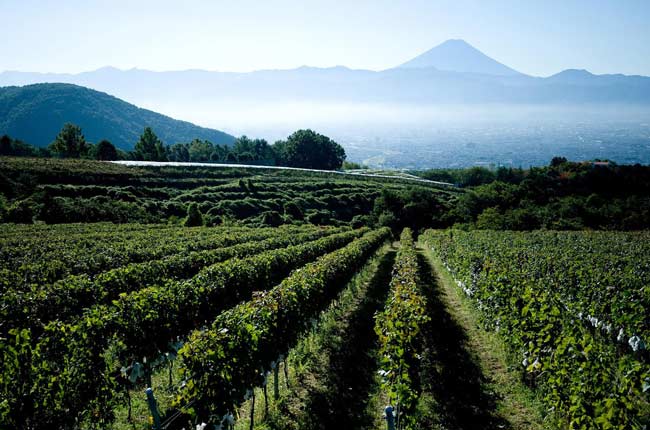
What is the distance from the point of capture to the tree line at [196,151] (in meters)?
94.9

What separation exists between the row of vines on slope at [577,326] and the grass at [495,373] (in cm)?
49

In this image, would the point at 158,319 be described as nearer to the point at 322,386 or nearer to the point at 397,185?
the point at 322,386

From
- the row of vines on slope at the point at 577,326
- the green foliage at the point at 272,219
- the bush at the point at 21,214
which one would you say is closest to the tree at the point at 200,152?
the green foliage at the point at 272,219

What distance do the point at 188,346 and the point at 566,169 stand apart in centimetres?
11525

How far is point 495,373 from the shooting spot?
37.8 ft

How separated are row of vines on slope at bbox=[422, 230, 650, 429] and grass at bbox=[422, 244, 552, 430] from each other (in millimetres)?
485

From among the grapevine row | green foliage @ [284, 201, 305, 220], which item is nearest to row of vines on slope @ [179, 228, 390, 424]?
the grapevine row

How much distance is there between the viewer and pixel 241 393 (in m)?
7.75

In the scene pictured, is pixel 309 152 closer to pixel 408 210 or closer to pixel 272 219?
pixel 408 210

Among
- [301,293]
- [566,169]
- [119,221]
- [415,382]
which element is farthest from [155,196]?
[566,169]

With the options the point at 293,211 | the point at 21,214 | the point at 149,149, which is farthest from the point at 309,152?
the point at 21,214

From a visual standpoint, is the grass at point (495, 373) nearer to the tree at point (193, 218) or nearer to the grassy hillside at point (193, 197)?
the tree at point (193, 218)

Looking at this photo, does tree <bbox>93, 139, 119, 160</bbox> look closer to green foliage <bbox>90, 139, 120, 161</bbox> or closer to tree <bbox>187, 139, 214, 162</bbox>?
green foliage <bbox>90, 139, 120, 161</bbox>

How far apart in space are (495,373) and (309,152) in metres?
115
